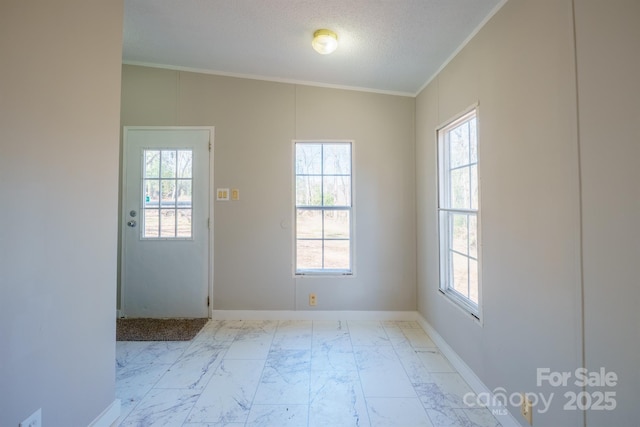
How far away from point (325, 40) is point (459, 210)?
170cm

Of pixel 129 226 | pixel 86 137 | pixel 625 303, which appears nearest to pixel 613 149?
pixel 625 303

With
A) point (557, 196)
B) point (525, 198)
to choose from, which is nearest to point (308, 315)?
point (525, 198)

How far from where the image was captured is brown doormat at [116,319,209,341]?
2.65 metres

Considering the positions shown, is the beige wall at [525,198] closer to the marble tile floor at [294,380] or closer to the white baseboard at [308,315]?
the marble tile floor at [294,380]

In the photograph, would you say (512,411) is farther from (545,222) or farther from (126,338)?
(126,338)

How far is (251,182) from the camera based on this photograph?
308cm

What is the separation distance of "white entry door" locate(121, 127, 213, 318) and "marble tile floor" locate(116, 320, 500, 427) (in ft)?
1.84

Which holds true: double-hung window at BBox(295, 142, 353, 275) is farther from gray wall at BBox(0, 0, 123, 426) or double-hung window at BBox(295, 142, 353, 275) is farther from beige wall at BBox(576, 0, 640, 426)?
beige wall at BBox(576, 0, 640, 426)

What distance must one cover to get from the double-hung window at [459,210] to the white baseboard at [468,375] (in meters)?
0.42

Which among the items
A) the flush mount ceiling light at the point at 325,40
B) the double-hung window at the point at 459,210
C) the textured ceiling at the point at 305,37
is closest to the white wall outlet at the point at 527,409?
the double-hung window at the point at 459,210

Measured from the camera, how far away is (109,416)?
1563 mm

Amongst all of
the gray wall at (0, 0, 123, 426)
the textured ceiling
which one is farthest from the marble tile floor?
the textured ceiling

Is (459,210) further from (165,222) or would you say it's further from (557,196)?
(165,222)

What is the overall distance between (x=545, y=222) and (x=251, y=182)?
2597 millimetres
